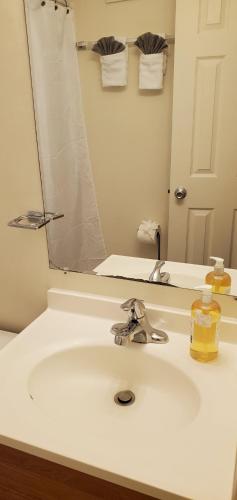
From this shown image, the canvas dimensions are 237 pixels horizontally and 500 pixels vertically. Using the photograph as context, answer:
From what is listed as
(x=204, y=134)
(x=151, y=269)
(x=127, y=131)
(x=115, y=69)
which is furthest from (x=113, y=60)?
(x=151, y=269)

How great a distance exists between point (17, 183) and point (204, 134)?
55 centimetres

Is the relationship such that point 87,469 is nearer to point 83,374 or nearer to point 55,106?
point 83,374

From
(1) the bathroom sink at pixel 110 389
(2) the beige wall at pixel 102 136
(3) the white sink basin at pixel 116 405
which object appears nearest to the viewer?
(3) the white sink basin at pixel 116 405

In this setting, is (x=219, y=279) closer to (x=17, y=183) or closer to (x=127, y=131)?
(x=127, y=131)

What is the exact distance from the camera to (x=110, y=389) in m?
0.95

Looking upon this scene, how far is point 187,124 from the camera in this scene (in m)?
0.93

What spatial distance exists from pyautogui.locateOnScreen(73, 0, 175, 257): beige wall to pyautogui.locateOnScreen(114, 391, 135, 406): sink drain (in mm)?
381

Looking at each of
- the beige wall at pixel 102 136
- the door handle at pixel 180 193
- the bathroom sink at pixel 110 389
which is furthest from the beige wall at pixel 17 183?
the door handle at pixel 180 193

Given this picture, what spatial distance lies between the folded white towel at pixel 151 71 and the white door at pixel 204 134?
42 millimetres

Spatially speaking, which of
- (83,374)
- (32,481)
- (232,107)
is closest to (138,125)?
(232,107)

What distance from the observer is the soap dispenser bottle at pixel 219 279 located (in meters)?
0.97

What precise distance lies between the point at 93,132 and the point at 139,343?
0.60 metres

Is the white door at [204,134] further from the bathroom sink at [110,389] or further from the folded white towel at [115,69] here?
the bathroom sink at [110,389]

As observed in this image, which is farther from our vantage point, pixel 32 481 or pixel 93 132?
pixel 93 132
